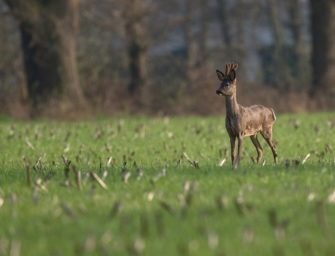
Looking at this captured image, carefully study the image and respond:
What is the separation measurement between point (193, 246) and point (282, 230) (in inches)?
30.5

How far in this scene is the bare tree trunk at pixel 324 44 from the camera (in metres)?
35.8

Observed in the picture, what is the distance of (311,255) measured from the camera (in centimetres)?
580

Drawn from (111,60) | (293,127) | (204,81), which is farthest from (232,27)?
(293,127)

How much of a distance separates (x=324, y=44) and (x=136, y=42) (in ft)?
24.6

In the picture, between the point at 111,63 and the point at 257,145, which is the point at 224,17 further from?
the point at 257,145

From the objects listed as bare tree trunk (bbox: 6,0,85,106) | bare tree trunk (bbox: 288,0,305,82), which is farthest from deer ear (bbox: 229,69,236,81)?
bare tree trunk (bbox: 288,0,305,82)

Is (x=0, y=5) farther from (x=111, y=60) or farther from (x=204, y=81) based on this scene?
(x=204, y=81)

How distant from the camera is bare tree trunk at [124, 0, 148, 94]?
36.5m

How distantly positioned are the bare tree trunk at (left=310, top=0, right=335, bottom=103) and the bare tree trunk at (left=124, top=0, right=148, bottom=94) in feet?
21.5

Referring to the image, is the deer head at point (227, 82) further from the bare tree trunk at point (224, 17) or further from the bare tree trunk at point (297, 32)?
the bare tree trunk at point (224, 17)

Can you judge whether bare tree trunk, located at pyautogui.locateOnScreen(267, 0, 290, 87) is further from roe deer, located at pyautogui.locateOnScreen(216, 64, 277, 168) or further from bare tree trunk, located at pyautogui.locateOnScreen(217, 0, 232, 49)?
roe deer, located at pyautogui.locateOnScreen(216, 64, 277, 168)

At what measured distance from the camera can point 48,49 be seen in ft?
99.9

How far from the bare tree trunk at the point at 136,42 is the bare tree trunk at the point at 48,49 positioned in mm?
5064

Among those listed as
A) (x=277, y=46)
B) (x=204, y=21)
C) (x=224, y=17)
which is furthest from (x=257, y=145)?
(x=224, y=17)
